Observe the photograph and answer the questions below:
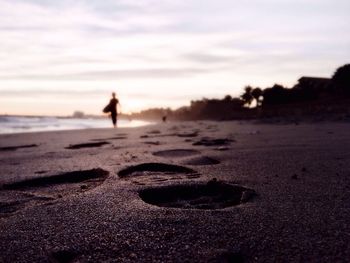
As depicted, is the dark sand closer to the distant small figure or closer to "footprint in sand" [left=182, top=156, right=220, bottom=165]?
"footprint in sand" [left=182, top=156, right=220, bottom=165]

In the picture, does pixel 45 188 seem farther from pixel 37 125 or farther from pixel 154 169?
pixel 37 125

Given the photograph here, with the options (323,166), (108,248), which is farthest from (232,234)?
(323,166)

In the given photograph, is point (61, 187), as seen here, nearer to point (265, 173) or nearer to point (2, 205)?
point (2, 205)

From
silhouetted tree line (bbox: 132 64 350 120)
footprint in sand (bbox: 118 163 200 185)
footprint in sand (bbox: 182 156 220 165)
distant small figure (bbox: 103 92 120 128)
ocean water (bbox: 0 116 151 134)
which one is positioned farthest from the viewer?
silhouetted tree line (bbox: 132 64 350 120)

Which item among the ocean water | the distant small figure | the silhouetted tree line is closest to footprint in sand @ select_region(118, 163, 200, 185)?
the ocean water

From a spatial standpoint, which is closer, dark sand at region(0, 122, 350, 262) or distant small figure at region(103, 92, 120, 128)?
dark sand at region(0, 122, 350, 262)

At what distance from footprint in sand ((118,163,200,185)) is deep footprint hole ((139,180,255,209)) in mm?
260

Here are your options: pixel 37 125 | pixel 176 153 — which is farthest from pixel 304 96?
pixel 176 153

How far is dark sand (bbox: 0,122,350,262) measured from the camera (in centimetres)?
128

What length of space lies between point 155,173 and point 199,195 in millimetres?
776

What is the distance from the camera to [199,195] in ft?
6.97

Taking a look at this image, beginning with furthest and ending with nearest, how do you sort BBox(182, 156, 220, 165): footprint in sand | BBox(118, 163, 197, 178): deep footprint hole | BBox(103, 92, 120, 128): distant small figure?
BBox(103, 92, 120, 128): distant small figure → BBox(182, 156, 220, 165): footprint in sand → BBox(118, 163, 197, 178): deep footprint hole

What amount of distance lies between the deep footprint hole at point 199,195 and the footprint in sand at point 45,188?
492 millimetres

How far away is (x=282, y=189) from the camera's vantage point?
6.91 ft
